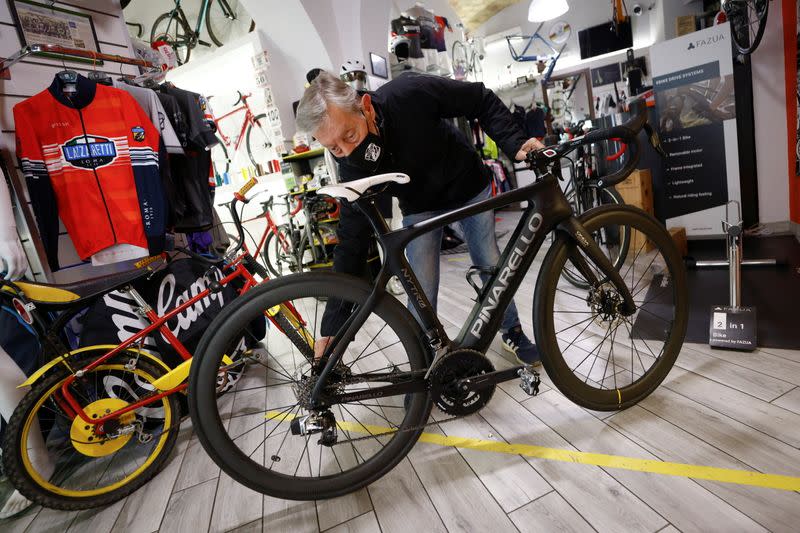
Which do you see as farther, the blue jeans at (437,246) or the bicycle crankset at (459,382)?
the blue jeans at (437,246)

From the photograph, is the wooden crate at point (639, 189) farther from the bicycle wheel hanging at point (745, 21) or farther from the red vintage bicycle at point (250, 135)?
the red vintage bicycle at point (250, 135)

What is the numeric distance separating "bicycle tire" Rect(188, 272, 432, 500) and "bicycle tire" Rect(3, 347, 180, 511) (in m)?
0.77

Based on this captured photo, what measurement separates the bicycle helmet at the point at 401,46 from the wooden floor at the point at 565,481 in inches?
181

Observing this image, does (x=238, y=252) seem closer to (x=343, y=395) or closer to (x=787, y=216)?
(x=343, y=395)

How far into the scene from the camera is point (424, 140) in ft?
5.21

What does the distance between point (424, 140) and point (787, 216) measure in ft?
12.4

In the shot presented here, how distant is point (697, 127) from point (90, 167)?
4557 millimetres

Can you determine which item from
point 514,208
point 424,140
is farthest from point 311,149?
point 514,208

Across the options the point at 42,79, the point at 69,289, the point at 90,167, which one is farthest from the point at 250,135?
the point at 69,289

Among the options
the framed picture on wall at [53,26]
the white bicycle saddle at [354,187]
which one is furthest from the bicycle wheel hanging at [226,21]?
the white bicycle saddle at [354,187]

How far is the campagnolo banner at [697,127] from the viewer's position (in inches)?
128

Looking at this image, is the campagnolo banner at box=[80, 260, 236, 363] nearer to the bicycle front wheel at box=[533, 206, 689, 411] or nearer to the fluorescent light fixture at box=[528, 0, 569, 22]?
the bicycle front wheel at box=[533, 206, 689, 411]

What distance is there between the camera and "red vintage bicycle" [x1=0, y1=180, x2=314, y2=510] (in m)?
1.56

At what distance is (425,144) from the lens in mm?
1598
